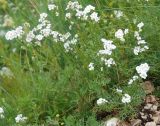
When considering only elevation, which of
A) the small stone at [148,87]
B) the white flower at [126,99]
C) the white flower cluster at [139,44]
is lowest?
the white flower at [126,99]

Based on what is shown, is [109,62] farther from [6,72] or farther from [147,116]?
[6,72]

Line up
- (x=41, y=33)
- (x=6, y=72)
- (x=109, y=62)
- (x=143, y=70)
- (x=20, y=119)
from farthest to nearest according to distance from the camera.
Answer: (x=6, y=72), (x=41, y=33), (x=20, y=119), (x=109, y=62), (x=143, y=70)

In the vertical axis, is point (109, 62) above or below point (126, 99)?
above

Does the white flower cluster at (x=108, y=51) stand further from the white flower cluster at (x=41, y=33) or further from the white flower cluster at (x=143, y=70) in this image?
the white flower cluster at (x=41, y=33)

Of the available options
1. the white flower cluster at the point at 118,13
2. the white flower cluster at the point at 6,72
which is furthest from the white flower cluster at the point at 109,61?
the white flower cluster at the point at 6,72

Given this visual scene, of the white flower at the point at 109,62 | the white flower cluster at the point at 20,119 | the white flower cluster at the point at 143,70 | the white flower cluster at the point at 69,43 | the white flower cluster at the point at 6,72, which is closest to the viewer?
the white flower cluster at the point at 143,70

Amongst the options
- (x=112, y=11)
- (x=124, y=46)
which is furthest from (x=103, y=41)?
(x=112, y=11)

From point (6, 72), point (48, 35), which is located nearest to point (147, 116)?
point (48, 35)

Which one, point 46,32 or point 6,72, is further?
point 6,72

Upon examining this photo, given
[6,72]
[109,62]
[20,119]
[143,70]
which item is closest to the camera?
[143,70]
